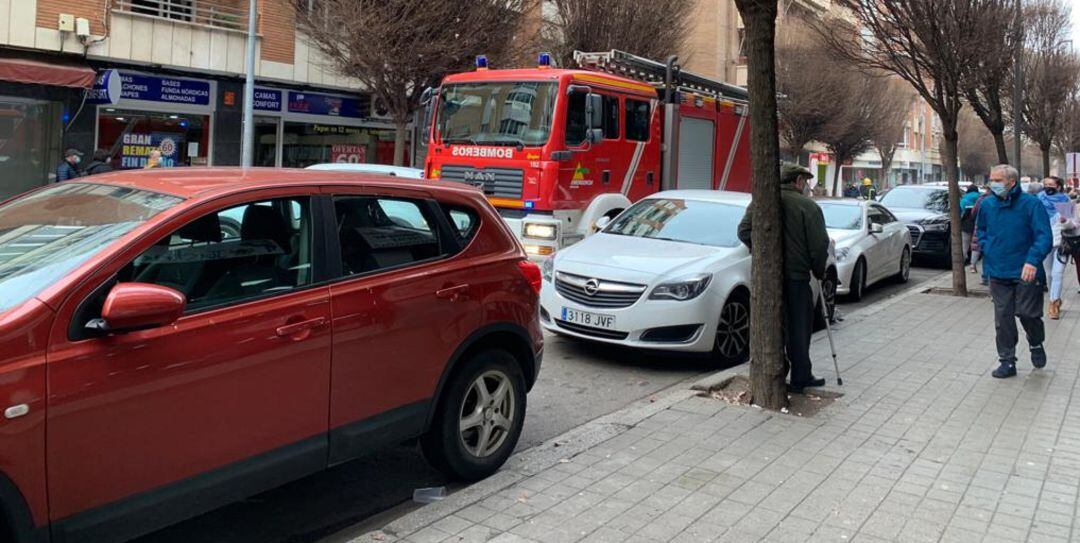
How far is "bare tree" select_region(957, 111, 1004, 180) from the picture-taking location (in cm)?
6669

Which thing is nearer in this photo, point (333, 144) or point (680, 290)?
point (680, 290)

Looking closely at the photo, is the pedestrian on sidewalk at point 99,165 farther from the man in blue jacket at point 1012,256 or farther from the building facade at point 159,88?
the man in blue jacket at point 1012,256

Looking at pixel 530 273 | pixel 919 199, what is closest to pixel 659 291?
pixel 530 273

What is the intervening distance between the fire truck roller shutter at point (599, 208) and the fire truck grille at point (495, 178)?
3.06ft

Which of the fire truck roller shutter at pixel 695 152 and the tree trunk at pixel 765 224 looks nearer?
the tree trunk at pixel 765 224

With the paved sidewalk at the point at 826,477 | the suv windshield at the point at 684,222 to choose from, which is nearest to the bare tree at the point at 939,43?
the suv windshield at the point at 684,222

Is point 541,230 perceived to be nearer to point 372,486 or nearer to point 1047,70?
point 372,486

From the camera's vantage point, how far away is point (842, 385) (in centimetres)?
675

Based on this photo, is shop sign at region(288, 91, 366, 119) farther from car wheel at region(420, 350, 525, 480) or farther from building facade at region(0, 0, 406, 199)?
car wheel at region(420, 350, 525, 480)

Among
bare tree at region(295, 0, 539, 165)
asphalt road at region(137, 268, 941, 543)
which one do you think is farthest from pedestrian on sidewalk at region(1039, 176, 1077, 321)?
bare tree at region(295, 0, 539, 165)

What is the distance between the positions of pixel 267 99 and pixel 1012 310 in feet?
54.8

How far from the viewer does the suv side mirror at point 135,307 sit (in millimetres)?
2816

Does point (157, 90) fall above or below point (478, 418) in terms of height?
above

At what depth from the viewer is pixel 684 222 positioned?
870cm
